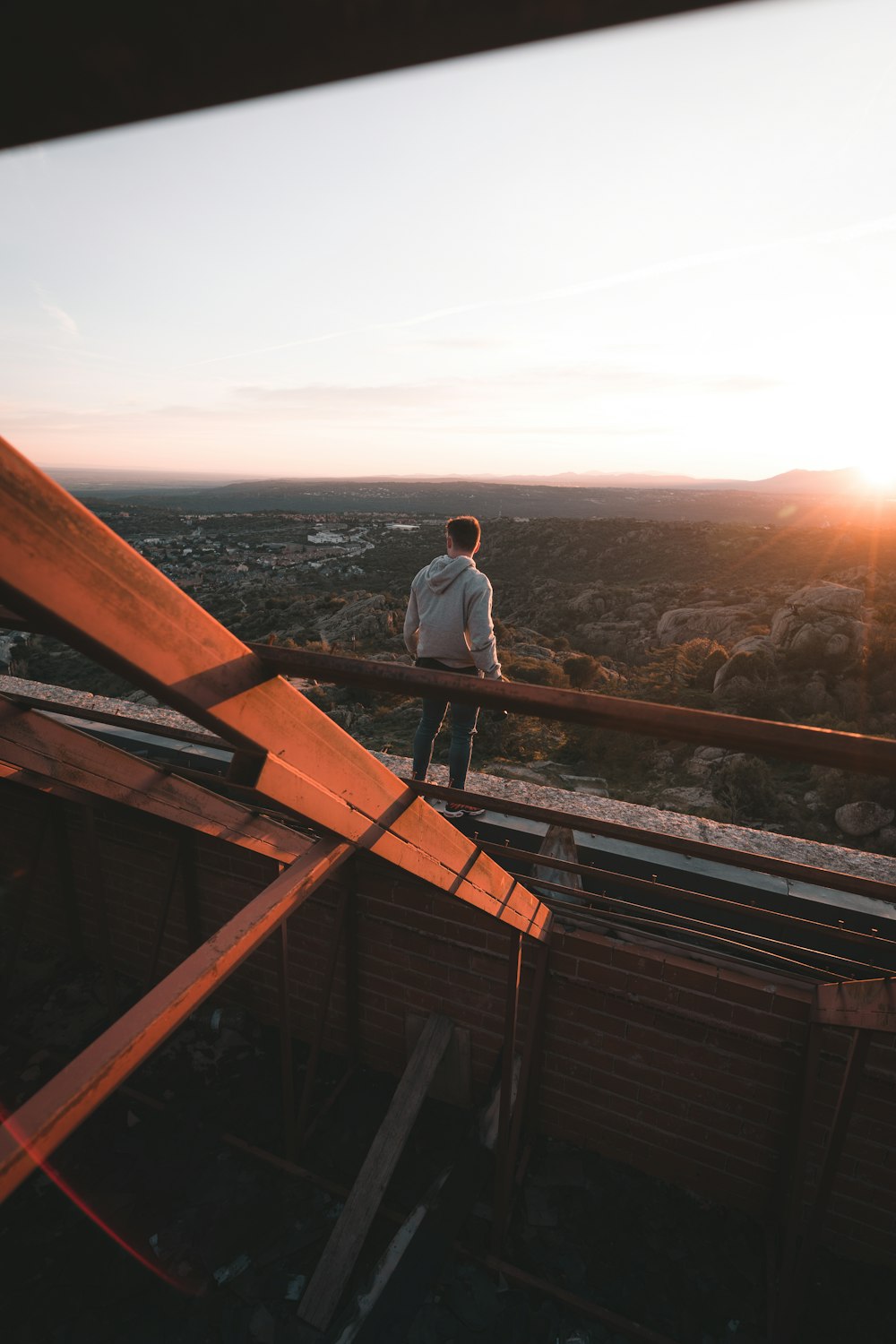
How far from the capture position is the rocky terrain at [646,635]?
22.1ft

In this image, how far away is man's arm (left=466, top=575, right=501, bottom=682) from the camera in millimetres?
3795

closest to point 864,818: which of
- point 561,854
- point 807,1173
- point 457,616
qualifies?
point 807,1173

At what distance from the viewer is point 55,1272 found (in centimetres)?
330

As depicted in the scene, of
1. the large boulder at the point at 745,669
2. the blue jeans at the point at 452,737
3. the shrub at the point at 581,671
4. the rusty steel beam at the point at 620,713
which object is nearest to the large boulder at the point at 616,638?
the shrub at the point at 581,671

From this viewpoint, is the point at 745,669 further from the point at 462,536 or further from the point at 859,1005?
the point at 859,1005

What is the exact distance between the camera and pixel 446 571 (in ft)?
12.6

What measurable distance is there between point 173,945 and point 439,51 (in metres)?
5.48

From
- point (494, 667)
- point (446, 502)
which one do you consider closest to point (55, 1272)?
point (494, 667)

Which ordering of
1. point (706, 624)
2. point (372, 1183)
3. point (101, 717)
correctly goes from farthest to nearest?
point (706, 624) → point (372, 1183) → point (101, 717)

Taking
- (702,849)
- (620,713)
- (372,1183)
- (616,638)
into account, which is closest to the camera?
(620,713)

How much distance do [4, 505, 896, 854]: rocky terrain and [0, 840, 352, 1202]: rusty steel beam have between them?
15.7 feet

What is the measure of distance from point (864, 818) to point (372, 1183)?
16.8 ft

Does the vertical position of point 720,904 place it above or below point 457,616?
below

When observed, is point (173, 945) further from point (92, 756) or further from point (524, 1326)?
point (524, 1326)
